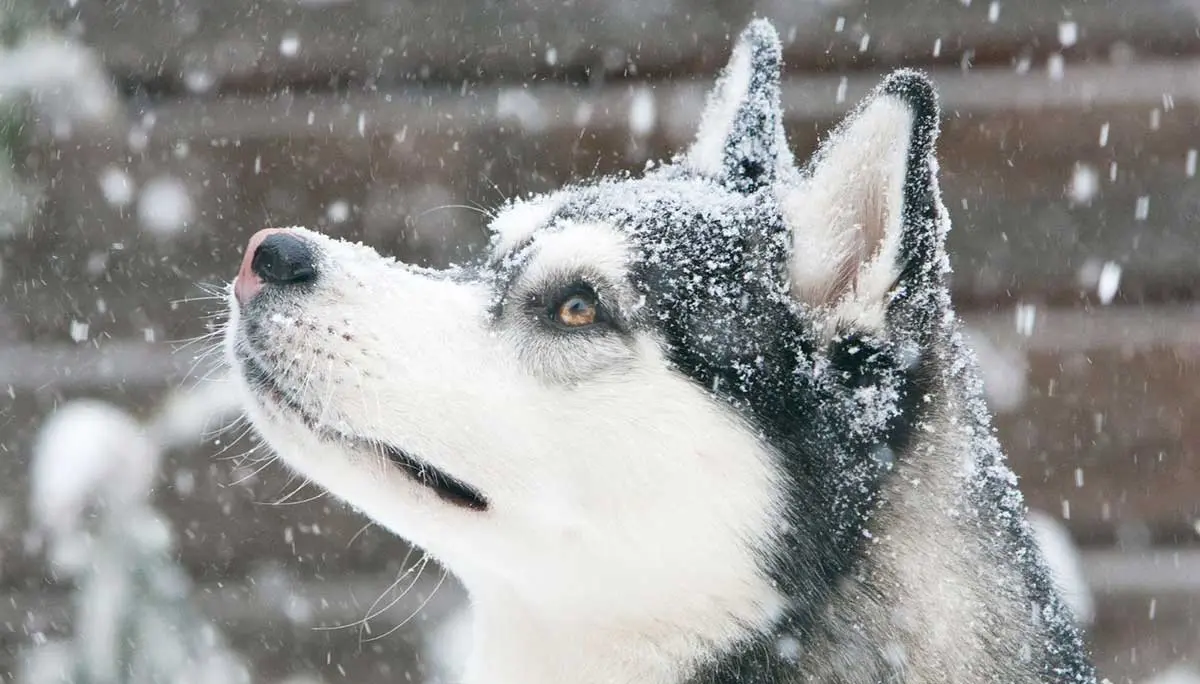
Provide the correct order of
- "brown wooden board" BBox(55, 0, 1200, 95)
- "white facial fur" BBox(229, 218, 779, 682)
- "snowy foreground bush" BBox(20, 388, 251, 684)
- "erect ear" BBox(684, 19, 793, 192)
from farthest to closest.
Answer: "brown wooden board" BBox(55, 0, 1200, 95) < "snowy foreground bush" BBox(20, 388, 251, 684) < "erect ear" BBox(684, 19, 793, 192) < "white facial fur" BBox(229, 218, 779, 682)

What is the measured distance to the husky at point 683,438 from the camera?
4.24 ft

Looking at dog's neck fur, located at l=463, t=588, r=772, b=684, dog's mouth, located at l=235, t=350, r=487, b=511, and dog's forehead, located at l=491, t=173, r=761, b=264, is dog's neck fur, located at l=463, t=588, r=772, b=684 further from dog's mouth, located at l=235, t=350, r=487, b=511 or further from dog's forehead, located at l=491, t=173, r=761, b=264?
dog's forehead, located at l=491, t=173, r=761, b=264

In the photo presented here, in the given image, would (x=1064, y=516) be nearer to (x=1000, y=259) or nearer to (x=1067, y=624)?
(x=1000, y=259)

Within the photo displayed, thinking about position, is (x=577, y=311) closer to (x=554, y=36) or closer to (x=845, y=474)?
(x=845, y=474)

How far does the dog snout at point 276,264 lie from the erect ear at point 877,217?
632 mm

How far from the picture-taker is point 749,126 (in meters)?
1.63

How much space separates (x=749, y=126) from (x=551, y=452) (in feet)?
2.16

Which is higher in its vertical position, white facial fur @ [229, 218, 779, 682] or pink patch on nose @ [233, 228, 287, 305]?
pink patch on nose @ [233, 228, 287, 305]

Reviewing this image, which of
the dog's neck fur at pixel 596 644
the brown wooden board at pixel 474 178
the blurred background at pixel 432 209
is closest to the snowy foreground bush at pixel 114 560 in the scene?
the blurred background at pixel 432 209

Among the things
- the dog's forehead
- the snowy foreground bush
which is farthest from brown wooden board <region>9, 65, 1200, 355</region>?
the dog's forehead

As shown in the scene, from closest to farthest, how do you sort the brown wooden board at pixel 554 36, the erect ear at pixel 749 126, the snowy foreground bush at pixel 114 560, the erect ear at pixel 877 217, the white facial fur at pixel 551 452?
the erect ear at pixel 877 217, the white facial fur at pixel 551 452, the erect ear at pixel 749 126, the snowy foreground bush at pixel 114 560, the brown wooden board at pixel 554 36

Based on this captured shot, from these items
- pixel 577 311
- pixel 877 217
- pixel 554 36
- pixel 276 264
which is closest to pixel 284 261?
pixel 276 264

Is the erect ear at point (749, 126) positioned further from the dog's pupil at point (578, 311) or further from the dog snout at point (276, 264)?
the dog snout at point (276, 264)

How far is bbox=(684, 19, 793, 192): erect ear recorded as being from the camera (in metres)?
1.61
